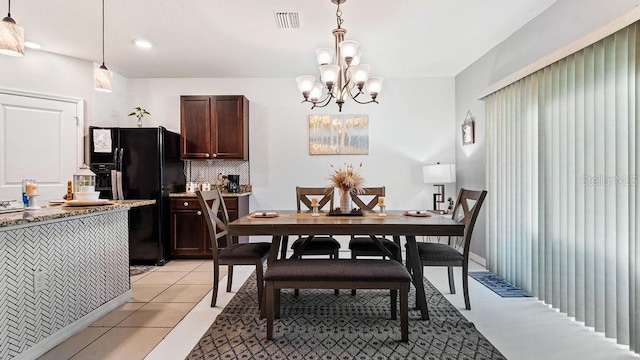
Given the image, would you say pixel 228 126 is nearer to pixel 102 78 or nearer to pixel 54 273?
pixel 102 78

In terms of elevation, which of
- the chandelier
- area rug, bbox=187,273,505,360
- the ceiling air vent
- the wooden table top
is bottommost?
area rug, bbox=187,273,505,360

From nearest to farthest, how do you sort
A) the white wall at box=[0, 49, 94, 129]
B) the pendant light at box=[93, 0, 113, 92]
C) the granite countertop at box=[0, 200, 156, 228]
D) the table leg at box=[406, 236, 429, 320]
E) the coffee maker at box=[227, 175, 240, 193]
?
the granite countertop at box=[0, 200, 156, 228] → the table leg at box=[406, 236, 429, 320] → the pendant light at box=[93, 0, 113, 92] → the white wall at box=[0, 49, 94, 129] → the coffee maker at box=[227, 175, 240, 193]

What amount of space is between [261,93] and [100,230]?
2.99 meters

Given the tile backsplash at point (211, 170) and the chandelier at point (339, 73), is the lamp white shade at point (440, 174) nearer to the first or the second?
the chandelier at point (339, 73)

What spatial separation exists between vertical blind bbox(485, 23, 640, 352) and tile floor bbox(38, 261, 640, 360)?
0.18m

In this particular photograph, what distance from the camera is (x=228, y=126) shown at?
4508 millimetres

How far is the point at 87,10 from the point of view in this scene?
2.90 meters

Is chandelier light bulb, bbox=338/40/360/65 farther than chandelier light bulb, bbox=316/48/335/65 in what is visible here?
No

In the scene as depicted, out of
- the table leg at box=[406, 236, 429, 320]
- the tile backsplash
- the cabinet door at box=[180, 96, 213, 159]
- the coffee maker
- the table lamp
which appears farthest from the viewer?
the tile backsplash

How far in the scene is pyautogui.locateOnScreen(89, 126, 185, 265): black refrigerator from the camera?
4.06 meters

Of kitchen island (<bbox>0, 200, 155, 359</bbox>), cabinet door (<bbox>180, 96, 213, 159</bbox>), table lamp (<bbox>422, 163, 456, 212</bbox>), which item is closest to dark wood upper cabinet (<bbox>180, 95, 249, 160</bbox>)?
cabinet door (<bbox>180, 96, 213, 159</bbox>)

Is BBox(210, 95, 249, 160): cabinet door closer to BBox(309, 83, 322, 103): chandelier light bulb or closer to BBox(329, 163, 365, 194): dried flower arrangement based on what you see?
BBox(309, 83, 322, 103): chandelier light bulb

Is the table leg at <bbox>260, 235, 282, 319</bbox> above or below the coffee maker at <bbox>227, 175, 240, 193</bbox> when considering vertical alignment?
below

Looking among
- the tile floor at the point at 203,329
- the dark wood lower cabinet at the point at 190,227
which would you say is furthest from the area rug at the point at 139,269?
the tile floor at the point at 203,329
